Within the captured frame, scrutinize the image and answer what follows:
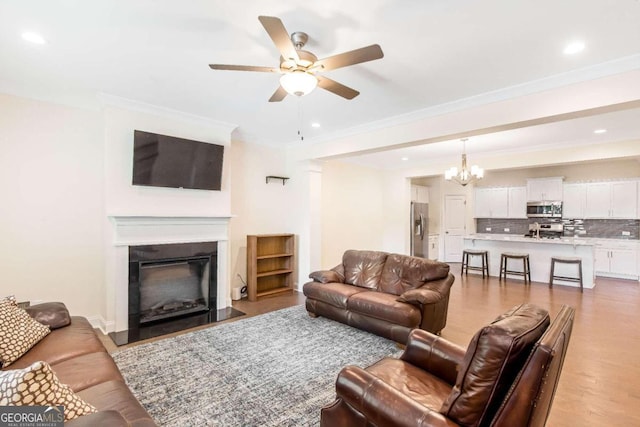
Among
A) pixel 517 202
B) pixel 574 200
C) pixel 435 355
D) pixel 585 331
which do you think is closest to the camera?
pixel 435 355

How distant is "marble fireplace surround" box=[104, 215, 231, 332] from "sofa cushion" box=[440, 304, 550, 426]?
374 cm

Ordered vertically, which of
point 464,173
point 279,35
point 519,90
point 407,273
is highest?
point 519,90

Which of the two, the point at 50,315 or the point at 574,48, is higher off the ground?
the point at 574,48

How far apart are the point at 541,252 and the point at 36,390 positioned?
25.2 ft

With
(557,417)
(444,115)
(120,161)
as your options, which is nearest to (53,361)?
(120,161)

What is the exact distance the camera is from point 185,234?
4168 millimetres

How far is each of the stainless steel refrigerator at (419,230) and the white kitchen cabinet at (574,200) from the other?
10.5 ft

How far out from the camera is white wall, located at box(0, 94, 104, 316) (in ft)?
10.9

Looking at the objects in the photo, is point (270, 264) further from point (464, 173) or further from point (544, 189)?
point (544, 189)

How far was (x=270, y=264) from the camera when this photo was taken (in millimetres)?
5582

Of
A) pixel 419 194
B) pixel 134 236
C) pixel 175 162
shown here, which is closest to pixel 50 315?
pixel 134 236

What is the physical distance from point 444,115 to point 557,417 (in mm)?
3048

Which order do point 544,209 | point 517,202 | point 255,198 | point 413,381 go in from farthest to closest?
point 517,202 < point 544,209 < point 255,198 < point 413,381

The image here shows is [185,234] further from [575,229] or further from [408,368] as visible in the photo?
[575,229]
